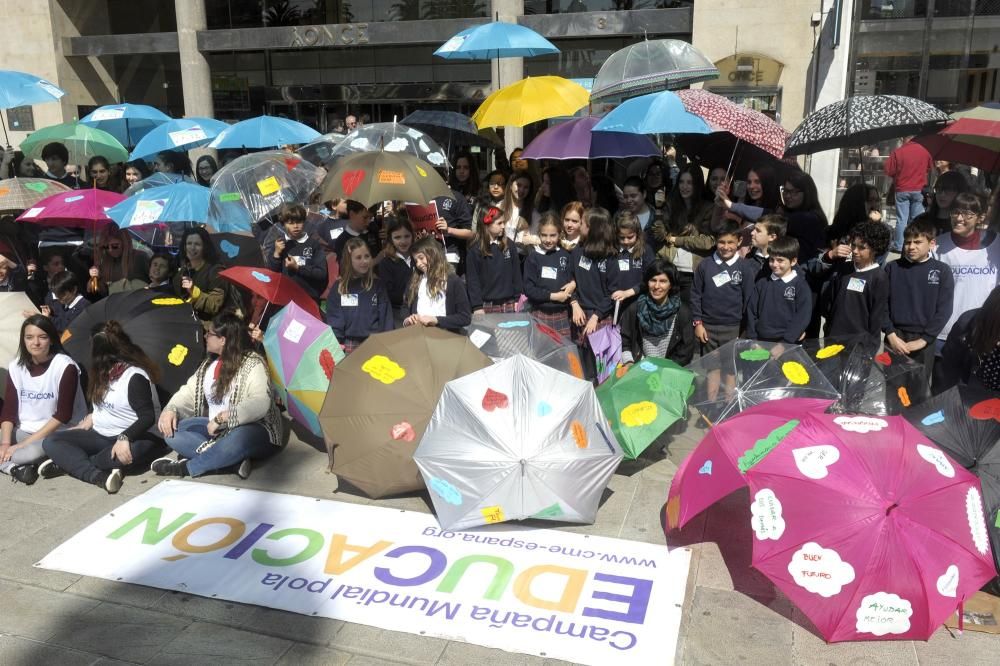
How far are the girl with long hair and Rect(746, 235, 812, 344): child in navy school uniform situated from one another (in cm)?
229

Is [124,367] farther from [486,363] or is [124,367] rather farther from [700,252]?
[700,252]

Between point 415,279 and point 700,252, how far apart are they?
249 centimetres

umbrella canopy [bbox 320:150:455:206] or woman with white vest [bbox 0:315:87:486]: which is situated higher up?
umbrella canopy [bbox 320:150:455:206]

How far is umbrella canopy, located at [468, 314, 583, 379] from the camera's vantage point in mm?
5992

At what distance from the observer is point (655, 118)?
22.6ft

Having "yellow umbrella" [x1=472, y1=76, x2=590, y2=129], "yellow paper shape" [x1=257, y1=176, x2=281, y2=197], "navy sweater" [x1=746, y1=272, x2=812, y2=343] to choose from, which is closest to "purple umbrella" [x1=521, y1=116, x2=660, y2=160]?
"yellow umbrella" [x1=472, y1=76, x2=590, y2=129]

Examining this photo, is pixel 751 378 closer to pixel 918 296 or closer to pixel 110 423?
pixel 918 296

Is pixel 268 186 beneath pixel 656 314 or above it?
above

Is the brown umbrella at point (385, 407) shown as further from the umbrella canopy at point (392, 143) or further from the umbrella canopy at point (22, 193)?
the umbrella canopy at point (22, 193)

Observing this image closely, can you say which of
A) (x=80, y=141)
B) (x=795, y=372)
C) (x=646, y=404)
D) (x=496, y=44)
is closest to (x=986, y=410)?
(x=795, y=372)

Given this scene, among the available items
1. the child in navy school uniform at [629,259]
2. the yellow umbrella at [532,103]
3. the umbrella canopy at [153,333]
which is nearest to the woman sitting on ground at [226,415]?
the umbrella canopy at [153,333]

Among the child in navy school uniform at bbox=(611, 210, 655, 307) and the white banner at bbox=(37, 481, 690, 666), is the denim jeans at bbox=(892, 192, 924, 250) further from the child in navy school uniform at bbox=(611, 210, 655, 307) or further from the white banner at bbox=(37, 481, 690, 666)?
the white banner at bbox=(37, 481, 690, 666)

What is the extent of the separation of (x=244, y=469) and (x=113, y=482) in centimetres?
87

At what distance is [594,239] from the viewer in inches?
269
